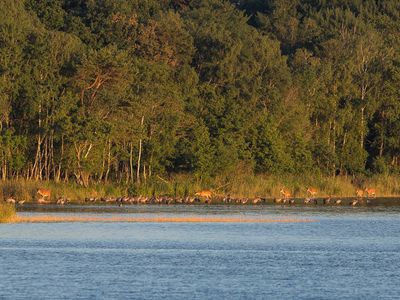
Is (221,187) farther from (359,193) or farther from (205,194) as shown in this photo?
(359,193)

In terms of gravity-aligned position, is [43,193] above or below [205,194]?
below

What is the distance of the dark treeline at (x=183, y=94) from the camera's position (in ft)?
224

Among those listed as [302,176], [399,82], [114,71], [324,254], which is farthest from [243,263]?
[399,82]

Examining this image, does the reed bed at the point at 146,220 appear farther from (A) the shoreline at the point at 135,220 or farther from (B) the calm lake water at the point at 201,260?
(B) the calm lake water at the point at 201,260

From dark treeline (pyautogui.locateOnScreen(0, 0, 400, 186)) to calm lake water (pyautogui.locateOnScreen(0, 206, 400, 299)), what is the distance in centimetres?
1475

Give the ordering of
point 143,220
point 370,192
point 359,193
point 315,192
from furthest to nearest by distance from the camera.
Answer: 1. point 370,192
2. point 359,193
3. point 315,192
4. point 143,220

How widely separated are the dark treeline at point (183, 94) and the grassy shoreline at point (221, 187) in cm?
107

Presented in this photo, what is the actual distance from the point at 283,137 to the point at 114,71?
45.4ft

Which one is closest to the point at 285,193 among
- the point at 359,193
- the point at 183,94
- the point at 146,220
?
the point at 359,193

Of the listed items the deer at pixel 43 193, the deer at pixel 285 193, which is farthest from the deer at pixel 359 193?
the deer at pixel 43 193

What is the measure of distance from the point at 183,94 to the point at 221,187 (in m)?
7.12

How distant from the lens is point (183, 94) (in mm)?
75125

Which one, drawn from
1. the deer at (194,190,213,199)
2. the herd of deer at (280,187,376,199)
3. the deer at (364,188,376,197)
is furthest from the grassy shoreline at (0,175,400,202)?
the deer at (194,190,213,199)

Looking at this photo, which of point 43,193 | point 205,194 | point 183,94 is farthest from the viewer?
point 183,94
